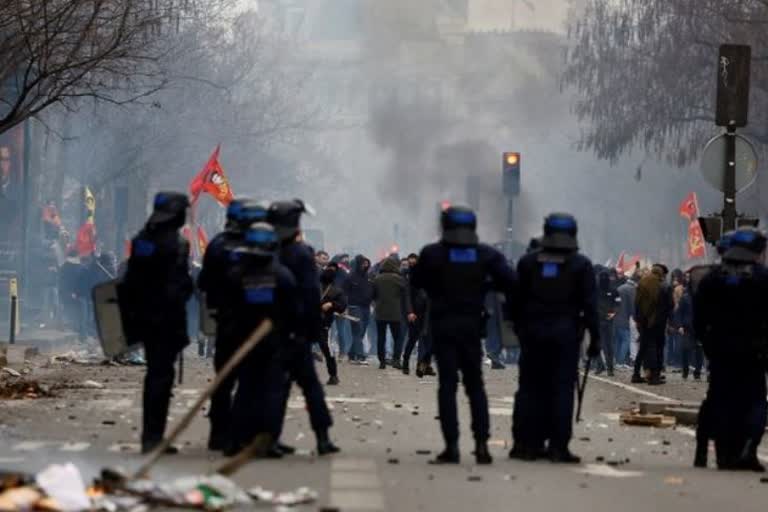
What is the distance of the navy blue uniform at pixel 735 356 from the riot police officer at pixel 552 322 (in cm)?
81

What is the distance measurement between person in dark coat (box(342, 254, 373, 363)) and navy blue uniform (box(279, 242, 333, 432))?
22.7 m

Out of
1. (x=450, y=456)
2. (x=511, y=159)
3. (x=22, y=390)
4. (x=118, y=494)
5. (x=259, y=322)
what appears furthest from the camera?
(x=511, y=159)

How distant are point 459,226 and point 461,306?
0.53 meters

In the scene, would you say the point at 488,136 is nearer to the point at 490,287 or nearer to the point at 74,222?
the point at 74,222

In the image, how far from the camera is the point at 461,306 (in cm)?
1738

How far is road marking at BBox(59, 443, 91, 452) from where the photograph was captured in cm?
1731

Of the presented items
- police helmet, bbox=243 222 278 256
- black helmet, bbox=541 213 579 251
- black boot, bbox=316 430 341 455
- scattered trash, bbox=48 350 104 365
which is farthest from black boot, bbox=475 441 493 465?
→ scattered trash, bbox=48 350 104 365

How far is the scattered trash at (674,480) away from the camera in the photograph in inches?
627

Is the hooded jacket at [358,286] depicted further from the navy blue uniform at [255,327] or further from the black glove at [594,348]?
the navy blue uniform at [255,327]

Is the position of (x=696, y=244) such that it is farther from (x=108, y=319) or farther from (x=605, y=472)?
(x=605, y=472)

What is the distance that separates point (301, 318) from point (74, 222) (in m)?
68.9

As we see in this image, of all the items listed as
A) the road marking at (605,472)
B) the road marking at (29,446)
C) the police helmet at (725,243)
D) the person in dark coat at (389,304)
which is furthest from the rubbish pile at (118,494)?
the person in dark coat at (389,304)

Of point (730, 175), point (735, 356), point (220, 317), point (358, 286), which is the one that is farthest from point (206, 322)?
point (358, 286)

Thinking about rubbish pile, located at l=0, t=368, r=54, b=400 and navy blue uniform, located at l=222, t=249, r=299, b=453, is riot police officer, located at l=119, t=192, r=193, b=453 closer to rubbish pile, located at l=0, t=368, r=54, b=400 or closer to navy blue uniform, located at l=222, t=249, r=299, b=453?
navy blue uniform, located at l=222, t=249, r=299, b=453
